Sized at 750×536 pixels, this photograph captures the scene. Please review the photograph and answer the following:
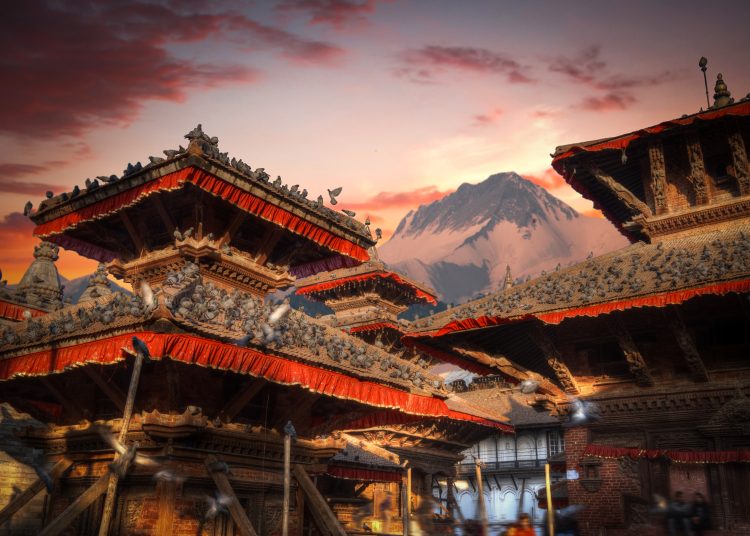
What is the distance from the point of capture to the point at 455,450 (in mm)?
31047

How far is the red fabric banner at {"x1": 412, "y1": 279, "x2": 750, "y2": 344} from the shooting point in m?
12.1

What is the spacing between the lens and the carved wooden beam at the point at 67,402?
11.2m

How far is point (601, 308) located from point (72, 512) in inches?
400

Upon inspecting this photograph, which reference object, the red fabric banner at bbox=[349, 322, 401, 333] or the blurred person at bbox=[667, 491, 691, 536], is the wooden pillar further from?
the red fabric banner at bbox=[349, 322, 401, 333]

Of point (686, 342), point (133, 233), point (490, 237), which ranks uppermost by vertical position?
point (490, 237)

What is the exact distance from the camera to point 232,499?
957 cm

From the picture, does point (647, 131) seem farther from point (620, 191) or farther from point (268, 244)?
point (268, 244)

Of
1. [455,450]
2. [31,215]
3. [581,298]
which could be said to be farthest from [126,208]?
[455,450]

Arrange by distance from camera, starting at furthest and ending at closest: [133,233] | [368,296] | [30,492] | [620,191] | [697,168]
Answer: [368,296]
[620,191]
[697,168]
[133,233]
[30,492]

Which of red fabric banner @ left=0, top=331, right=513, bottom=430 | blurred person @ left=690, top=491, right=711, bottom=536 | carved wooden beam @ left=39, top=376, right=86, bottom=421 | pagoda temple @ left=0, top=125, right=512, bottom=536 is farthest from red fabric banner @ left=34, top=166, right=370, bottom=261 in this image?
blurred person @ left=690, top=491, right=711, bottom=536

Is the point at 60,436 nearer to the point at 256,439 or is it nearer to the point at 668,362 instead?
the point at 256,439

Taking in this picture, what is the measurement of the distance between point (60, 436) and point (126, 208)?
13.5 ft

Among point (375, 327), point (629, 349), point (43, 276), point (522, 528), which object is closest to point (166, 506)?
point (522, 528)

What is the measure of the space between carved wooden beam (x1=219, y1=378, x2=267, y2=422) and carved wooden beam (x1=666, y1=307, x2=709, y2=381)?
8.67m
